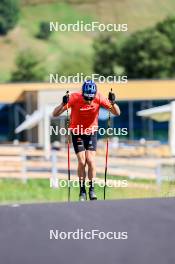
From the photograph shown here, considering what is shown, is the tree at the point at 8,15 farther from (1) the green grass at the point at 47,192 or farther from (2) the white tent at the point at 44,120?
(1) the green grass at the point at 47,192

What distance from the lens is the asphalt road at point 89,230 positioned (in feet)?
17.5

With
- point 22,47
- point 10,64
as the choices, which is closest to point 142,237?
point 22,47

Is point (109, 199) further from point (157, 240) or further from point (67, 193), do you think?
point (157, 240)

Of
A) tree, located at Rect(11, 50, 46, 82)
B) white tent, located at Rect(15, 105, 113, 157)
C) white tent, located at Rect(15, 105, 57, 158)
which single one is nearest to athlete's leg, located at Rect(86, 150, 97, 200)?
white tent, located at Rect(15, 105, 113, 157)

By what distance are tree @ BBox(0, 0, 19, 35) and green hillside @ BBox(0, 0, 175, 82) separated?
32cm

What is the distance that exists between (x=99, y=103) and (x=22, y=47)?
2437 cm

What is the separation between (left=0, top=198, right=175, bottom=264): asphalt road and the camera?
534 cm

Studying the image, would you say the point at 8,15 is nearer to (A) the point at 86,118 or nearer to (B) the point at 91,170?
(B) the point at 91,170

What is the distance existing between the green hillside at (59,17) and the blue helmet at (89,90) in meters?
8.10

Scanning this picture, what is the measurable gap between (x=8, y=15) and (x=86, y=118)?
17.4 m

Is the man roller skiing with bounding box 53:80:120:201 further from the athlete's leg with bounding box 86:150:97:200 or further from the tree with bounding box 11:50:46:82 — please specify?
the tree with bounding box 11:50:46:82

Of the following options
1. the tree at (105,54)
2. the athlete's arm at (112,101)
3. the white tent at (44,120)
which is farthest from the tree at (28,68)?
the athlete's arm at (112,101)

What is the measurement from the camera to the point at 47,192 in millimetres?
11359

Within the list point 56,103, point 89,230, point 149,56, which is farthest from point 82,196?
point 149,56
